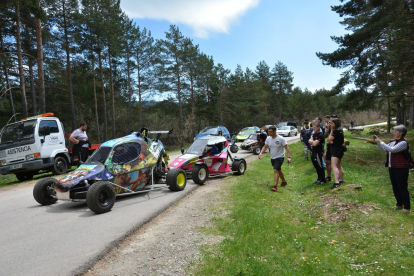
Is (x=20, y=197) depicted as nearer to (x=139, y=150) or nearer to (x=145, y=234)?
(x=139, y=150)

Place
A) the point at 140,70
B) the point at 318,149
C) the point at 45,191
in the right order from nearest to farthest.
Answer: the point at 45,191 < the point at 318,149 < the point at 140,70

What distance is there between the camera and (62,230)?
5.36 meters

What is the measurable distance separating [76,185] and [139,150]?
2.03 metres

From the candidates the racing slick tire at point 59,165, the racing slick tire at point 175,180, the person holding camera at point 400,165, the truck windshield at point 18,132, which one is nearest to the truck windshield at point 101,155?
the racing slick tire at point 175,180

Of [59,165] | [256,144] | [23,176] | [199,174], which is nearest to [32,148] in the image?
[59,165]

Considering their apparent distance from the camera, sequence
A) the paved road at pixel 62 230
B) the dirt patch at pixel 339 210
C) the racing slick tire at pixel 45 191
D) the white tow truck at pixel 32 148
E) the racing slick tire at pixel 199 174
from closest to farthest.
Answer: the paved road at pixel 62 230
the dirt patch at pixel 339 210
the racing slick tire at pixel 45 191
the racing slick tire at pixel 199 174
the white tow truck at pixel 32 148

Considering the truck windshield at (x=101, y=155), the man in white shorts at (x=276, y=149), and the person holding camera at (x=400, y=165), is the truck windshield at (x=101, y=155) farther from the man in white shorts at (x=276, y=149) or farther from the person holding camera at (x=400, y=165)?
the person holding camera at (x=400, y=165)

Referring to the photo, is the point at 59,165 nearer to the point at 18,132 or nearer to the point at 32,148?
the point at 32,148

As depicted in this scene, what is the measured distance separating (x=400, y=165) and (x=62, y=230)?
693 cm

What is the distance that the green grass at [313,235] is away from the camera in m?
3.73

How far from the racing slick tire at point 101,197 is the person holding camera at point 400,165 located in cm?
594

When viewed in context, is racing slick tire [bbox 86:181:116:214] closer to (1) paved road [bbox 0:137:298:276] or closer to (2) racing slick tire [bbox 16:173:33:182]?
(1) paved road [bbox 0:137:298:276]

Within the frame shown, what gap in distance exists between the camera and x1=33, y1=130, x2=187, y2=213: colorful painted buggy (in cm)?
642

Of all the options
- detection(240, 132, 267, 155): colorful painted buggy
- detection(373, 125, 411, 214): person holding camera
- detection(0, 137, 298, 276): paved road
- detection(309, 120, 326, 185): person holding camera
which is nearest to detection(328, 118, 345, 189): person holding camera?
detection(309, 120, 326, 185): person holding camera
